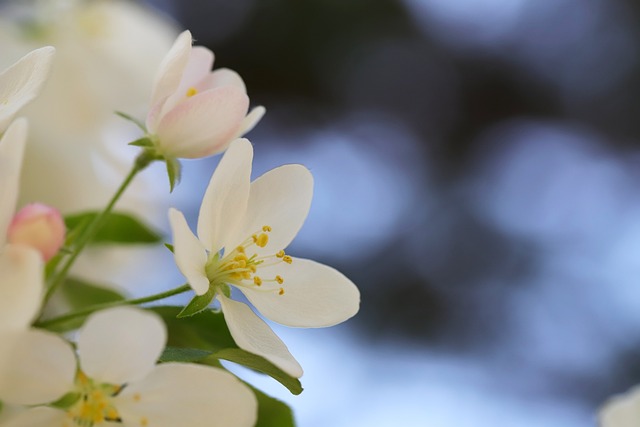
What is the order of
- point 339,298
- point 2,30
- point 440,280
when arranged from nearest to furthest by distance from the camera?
point 339,298
point 2,30
point 440,280

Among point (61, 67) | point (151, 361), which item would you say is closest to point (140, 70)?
point (61, 67)

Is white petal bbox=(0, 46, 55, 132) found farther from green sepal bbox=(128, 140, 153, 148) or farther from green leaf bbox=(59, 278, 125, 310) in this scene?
green leaf bbox=(59, 278, 125, 310)

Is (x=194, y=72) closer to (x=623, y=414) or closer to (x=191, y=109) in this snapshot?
(x=191, y=109)

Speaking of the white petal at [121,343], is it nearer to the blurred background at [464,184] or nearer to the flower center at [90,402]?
the flower center at [90,402]

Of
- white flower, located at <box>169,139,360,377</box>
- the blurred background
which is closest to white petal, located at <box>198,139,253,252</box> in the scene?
white flower, located at <box>169,139,360,377</box>

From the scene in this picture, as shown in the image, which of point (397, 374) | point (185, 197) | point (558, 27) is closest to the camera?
point (185, 197)

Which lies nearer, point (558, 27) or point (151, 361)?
point (151, 361)

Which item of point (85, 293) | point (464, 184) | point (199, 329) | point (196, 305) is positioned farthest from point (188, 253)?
point (464, 184)

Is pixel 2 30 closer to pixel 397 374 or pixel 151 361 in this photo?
pixel 151 361
